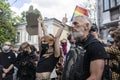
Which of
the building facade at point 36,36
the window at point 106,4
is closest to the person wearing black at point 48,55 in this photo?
the window at point 106,4

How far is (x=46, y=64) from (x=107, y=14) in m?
16.9

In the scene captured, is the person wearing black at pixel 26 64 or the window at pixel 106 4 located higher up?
the window at pixel 106 4

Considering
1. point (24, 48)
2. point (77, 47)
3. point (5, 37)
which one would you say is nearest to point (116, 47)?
point (77, 47)

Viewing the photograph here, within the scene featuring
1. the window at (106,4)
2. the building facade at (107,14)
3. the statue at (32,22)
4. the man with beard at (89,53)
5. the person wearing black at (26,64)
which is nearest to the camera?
the man with beard at (89,53)

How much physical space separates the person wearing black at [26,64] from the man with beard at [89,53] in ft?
12.5

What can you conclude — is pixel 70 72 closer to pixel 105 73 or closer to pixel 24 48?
pixel 105 73

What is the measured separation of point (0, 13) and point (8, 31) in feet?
8.55

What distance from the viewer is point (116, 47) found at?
16.6 feet

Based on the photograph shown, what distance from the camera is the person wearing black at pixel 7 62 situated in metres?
9.34

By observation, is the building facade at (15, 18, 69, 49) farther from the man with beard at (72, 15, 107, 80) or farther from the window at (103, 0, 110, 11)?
the man with beard at (72, 15, 107, 80)

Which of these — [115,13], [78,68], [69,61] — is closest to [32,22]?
[69,61]

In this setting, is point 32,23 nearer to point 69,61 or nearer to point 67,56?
point 67,56

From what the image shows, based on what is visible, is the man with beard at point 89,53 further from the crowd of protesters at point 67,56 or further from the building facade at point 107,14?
the building facade at point 107,14

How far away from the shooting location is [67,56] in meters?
4.62
